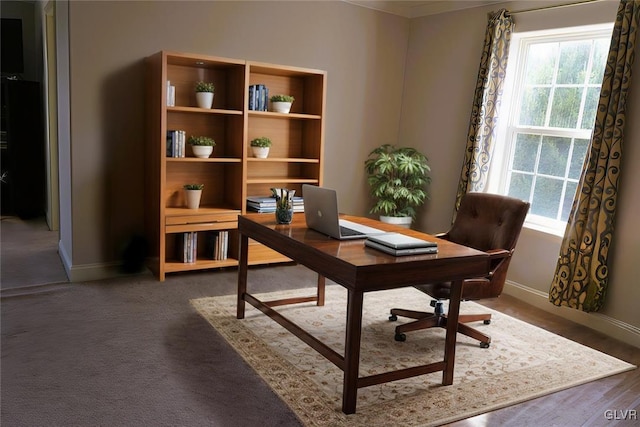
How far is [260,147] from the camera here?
456 centimetres

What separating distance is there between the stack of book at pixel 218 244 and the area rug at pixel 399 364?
0.64m

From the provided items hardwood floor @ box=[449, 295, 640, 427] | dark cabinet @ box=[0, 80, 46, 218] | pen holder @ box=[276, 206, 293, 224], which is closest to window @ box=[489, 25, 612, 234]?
hardwood floor @ box=[449, 295, 640, 427]

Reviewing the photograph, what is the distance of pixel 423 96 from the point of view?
17.4ft

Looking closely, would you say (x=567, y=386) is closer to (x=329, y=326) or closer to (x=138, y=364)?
(x=329, y=326)

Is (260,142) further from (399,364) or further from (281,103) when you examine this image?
(399,364)

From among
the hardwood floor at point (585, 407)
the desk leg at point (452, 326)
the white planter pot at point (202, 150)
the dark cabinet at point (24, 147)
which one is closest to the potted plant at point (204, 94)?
the white planter pot at point (202, 150)

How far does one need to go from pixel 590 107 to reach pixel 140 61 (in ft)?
11.1

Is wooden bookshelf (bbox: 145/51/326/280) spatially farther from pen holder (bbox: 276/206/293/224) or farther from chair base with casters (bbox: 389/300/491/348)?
chair base with casters (bbox: 389/300/491/348)

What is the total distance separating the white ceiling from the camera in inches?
192

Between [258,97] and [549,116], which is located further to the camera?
[258,97]

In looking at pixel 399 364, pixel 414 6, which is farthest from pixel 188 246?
pixel 414 6

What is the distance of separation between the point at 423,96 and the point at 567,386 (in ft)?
10.6

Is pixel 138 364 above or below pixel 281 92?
below

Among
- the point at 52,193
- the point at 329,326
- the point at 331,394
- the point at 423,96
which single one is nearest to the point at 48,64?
the point at 52,193
